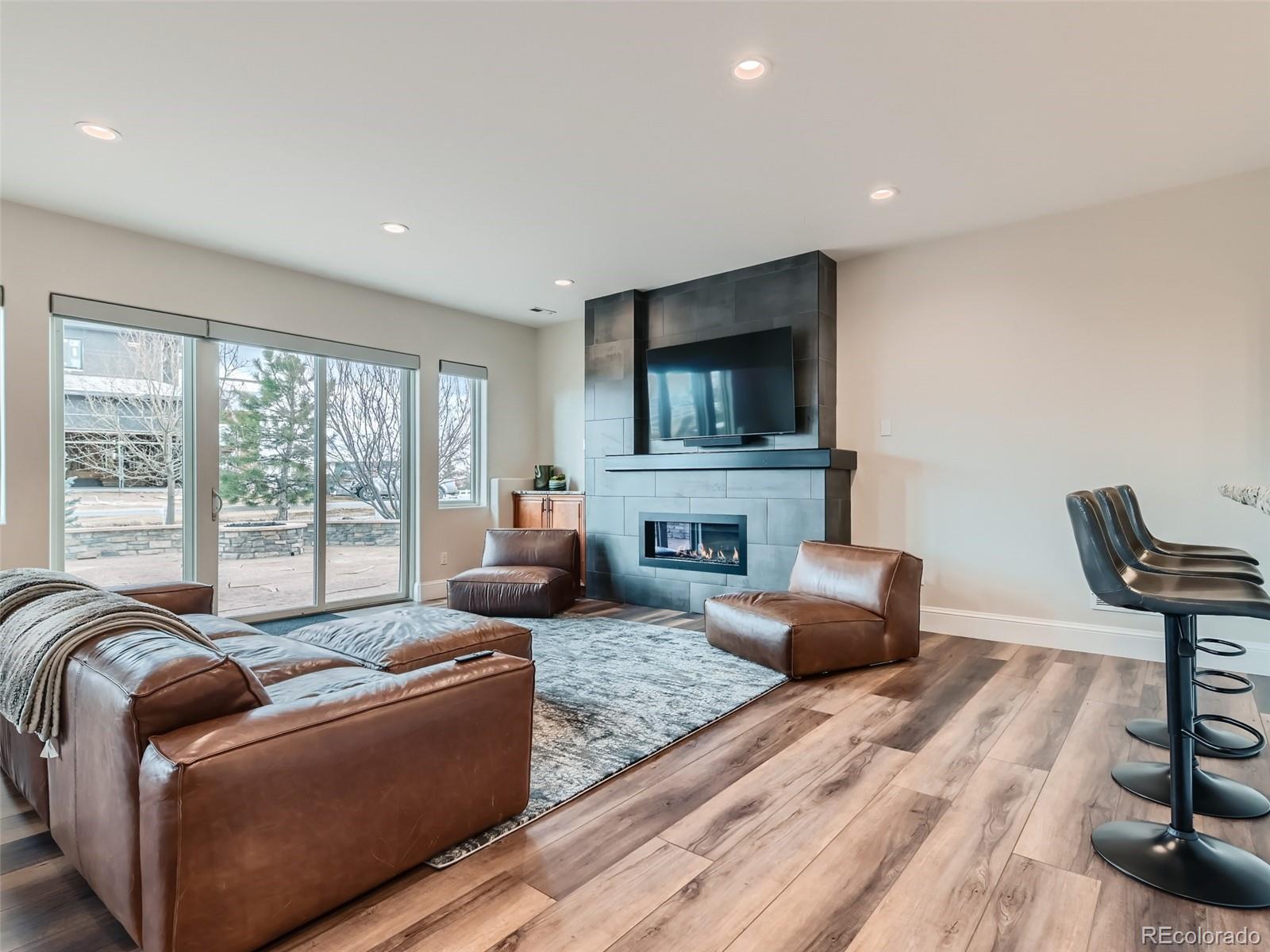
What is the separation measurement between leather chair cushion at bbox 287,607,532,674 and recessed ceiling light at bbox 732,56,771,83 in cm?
238

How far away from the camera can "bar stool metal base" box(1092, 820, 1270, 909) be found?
60.4 inches

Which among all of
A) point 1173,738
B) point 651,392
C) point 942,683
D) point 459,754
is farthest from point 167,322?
point 1173,738

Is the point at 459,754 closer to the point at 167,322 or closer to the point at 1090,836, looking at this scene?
the point at 1090,836

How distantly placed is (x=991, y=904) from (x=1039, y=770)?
34.7 inches

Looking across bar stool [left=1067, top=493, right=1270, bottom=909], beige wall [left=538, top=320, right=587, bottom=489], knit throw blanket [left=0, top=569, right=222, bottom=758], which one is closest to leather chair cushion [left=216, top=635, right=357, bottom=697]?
knit throw blanket [left=0, top=569, right=222, bottom=758]

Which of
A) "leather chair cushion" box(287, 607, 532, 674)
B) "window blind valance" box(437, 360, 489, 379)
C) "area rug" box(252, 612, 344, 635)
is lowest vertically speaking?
Result: "area rug" box(252, 612, 344, 635)

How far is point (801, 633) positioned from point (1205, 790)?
1.56 metres

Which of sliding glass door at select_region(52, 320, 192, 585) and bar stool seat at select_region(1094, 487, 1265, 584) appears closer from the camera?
bar stool seat at select_region(1094, 487, 1265, 584)

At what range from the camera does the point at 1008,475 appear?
159 inches

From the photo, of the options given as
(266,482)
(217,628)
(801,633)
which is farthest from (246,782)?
(266,482)

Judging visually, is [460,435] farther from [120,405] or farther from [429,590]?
[120,405]

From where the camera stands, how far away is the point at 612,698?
2.95 m

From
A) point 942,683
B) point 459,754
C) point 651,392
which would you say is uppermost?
point 651,392

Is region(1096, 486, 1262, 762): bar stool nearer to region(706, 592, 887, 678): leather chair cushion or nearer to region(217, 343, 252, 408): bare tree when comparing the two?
region(706, 592, 887, 678): leather chair cushion
